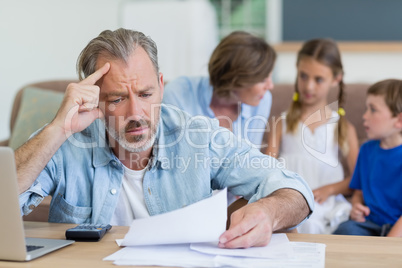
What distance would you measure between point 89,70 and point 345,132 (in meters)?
1.47

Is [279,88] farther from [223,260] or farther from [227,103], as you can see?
[223,260]

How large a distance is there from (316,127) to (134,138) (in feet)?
4.75

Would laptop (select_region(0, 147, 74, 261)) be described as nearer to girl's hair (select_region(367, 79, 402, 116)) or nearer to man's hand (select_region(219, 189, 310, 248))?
man's hand (select_region(219, 189, 310, 248))

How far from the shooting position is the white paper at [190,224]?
3.55 feet

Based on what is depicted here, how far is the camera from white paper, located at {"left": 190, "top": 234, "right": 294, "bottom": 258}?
1.07 m

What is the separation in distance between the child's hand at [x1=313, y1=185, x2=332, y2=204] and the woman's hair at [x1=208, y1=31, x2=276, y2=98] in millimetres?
→ 554

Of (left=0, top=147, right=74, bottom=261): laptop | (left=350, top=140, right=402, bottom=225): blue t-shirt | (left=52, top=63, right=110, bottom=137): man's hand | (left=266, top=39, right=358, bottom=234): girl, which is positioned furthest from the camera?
(left=266, top=39, right=358, bottom=234): girl

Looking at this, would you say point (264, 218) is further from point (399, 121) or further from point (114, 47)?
point (399, 121)

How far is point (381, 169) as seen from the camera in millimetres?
2117

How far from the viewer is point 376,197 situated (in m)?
2.10

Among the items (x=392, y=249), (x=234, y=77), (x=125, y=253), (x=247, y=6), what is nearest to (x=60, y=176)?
(x=125, y=253)

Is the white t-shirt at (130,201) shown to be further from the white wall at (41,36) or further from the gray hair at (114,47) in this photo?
the white wall at (41,36)
